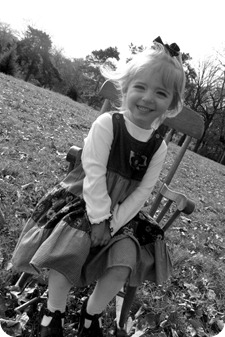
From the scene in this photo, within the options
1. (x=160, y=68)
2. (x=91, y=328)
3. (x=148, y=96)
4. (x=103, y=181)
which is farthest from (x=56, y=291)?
(x=160, y=68)

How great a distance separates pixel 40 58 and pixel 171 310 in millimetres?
37153

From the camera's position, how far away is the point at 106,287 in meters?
1.83

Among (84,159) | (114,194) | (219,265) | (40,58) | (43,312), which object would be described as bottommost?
(43,312)

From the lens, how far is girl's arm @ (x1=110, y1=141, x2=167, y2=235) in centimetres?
191

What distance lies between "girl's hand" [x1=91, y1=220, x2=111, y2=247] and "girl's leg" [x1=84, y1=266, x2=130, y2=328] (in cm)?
15

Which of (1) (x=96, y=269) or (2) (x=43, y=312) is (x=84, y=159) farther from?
(2) (x=43, y=312)

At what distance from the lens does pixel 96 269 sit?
184 centimetres

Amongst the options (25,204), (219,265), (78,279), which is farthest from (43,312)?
(219,265)

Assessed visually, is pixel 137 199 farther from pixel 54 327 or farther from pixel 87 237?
pixel 54 327

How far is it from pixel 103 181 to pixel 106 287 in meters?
0.59

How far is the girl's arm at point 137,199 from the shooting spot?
1.91 m

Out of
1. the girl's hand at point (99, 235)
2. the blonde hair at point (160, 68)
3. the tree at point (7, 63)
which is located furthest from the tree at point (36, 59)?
the girl's hand at point (99, 235)

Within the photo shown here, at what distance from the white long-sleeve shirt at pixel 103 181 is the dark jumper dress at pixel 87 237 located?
0.04 metres

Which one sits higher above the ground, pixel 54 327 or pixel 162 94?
pixel 162 94
